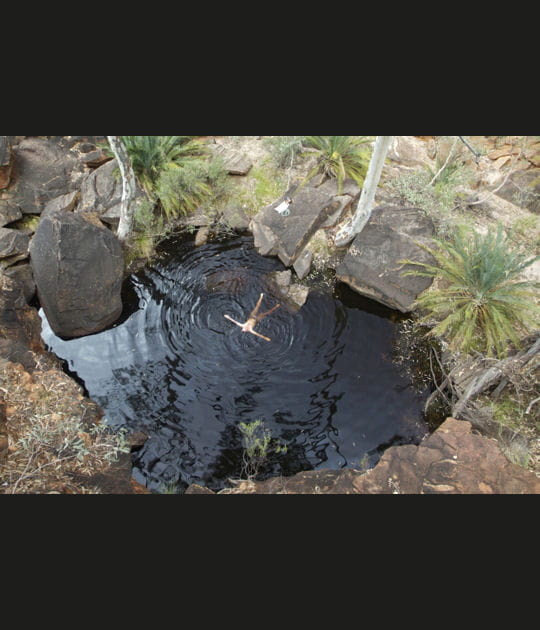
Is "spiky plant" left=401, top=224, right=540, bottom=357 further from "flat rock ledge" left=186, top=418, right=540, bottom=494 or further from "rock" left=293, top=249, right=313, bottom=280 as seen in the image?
"rock" left=293, top=249, right=313, bottom=280

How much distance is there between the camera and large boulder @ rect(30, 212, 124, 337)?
648cm

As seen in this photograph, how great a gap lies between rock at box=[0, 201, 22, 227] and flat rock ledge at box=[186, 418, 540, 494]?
592 cm

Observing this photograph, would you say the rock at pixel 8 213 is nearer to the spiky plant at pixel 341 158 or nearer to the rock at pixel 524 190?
the spiky plant at pixel 341 158

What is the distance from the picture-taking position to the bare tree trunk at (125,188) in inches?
270

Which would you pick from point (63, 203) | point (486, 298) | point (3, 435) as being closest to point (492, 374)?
point (486, 298)

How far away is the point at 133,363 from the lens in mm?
6621

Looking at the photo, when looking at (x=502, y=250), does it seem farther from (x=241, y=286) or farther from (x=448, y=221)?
(x=241, y=286)

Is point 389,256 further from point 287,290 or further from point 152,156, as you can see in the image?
point 152,156

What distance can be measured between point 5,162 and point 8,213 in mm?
893

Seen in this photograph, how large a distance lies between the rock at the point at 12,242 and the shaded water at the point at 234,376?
157cm

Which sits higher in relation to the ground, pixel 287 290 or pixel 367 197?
pixel 367 197

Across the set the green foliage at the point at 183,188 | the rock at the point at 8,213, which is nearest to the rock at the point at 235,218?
the green foliage at the point at 183,188

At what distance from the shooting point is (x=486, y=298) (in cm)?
582
